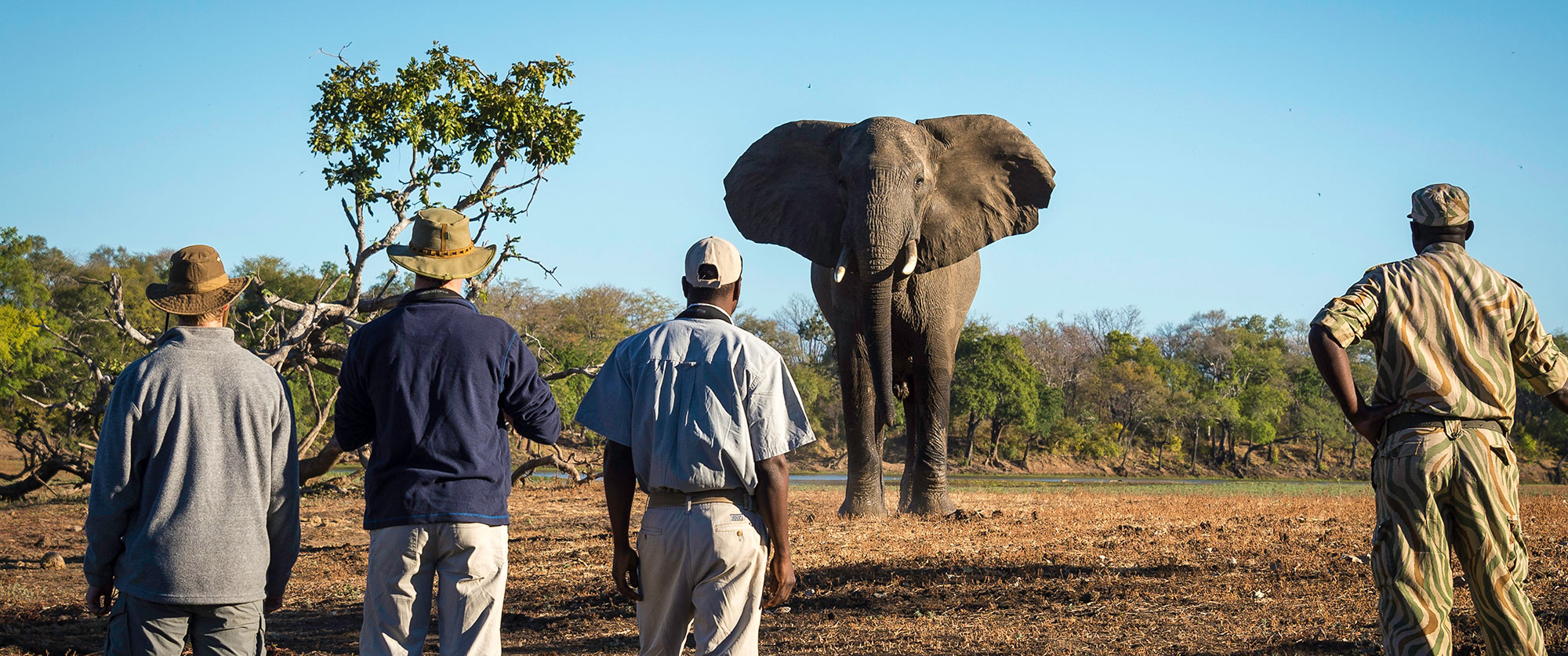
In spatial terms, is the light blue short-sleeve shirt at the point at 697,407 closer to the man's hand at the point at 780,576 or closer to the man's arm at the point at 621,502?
the man's arm at the point at 621,502

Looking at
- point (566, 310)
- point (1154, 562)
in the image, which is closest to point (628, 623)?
point (1154, 562)

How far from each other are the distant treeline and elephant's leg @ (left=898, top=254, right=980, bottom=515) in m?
25.0

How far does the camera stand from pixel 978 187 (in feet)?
36.9

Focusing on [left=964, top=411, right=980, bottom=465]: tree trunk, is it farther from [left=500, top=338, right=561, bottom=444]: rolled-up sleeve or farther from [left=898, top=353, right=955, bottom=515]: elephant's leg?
[left=500, top=338, right=561, bottom=444]: rolled-up sleeve

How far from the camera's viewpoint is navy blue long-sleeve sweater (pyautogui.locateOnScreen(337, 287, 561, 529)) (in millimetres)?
3709

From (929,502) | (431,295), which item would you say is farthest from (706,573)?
(929,502)

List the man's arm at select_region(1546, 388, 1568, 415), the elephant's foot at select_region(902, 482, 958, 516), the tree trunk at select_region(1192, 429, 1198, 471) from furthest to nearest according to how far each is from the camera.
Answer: the tree trunk at select_region(1192, 429, 1198, 471)
the elephant's foot at select_region(902, 482, 958, 516)
the man's arm at select_region(1546, 388, 1568, 415)

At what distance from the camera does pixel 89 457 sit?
623 inches

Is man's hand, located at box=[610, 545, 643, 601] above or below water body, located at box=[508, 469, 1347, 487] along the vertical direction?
above

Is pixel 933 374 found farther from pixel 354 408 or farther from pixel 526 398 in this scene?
pixel 354 408

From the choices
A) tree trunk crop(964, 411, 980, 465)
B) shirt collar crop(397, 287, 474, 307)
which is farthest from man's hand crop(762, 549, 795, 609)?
tree trunk crop(964, 411, 980, 465)

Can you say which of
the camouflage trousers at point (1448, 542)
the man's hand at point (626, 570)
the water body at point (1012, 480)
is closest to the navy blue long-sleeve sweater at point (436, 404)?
the man's hand at point (626, 570)

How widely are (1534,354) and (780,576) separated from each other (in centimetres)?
302

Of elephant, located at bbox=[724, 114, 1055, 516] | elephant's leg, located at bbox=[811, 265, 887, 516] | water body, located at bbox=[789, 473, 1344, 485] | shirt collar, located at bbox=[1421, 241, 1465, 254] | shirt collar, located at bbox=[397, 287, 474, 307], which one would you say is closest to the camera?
shirt collar, located at bbox=[397, 287, 474, 307]
